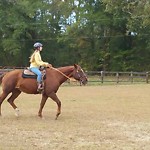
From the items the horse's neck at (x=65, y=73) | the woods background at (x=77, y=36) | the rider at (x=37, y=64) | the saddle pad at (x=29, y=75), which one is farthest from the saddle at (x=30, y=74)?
the woods background at (x=77, y=36)

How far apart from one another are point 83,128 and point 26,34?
41.9m

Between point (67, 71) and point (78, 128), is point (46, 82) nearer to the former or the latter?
point (67, 71)

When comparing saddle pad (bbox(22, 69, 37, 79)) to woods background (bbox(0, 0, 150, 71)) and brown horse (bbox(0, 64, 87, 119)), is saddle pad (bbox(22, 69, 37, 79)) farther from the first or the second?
woods background (bbox(0, 0, 150, 71))

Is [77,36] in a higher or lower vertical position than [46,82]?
higher

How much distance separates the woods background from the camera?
4803 cm

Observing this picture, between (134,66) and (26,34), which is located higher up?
(26,34)

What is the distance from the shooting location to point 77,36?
49.2 m

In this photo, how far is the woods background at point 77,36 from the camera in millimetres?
48031

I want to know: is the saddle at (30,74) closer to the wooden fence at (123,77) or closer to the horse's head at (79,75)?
the horse's head at (79,75)

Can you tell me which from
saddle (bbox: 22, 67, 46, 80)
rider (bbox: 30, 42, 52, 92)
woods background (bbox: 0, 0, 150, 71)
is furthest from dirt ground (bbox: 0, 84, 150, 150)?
woods background (bbox: 0, 0, 150, 71)

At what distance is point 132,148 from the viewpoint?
25.5ft

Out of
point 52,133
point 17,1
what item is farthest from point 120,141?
point 17,1

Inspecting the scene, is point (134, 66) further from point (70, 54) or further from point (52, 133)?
point (52, 133)

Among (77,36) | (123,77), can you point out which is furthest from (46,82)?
(77,36)
